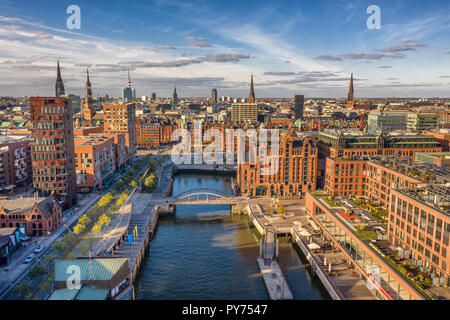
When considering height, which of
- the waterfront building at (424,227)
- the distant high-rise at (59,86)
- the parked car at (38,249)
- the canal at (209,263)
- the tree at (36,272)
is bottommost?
the canal at (209,263)

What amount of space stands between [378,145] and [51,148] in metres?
69.7

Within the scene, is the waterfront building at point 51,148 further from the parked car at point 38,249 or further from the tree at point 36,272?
the tree at point 36,272

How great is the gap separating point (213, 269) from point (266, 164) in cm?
3334

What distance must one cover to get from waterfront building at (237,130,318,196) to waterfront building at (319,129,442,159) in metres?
7.51

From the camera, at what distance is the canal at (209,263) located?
42.2 metres

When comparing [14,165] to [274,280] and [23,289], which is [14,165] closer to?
[23,289]

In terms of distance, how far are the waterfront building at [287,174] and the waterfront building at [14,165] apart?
161 ft

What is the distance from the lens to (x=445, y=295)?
32625 mm

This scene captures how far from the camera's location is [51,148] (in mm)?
66562

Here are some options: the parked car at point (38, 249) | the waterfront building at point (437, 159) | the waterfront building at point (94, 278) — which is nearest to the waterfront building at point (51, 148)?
the parked car at point (38, 249)
